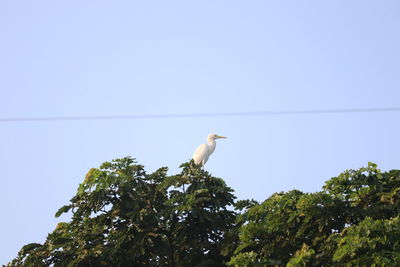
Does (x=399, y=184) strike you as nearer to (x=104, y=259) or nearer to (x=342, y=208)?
(x=342, y=208)

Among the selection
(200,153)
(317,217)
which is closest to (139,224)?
(317,217)

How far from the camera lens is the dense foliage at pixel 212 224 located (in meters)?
11.6

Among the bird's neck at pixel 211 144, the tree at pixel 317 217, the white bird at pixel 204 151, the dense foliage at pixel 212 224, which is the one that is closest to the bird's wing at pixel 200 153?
the white bird at pixel 204 151

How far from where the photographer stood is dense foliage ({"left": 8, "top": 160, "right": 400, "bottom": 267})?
11.6 metres

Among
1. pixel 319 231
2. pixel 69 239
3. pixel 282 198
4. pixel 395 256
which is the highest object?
pixel 69 239

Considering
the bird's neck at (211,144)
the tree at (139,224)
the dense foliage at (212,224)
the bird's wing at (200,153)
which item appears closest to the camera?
the dense foliage at (212,224)

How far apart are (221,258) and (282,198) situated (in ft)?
5.27

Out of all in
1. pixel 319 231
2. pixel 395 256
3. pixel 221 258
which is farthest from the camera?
pixel 221 258

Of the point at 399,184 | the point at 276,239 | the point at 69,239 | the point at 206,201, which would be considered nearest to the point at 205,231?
the point at 206,201

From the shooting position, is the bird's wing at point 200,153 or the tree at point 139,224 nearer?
the tree at point 139,224

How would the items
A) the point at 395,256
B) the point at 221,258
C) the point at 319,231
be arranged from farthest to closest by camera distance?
1. the point at 221,258
2. the point at 319,231
3. the point at 395,256

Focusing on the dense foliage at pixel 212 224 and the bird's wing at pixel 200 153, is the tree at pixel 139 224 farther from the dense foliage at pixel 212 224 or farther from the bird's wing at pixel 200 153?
the bird's wing at pixel 200 153

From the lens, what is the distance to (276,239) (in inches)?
498

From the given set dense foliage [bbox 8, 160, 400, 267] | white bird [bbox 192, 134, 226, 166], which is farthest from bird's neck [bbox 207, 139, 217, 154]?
dense foliage [bbox 8, 160, 400, 267]
